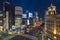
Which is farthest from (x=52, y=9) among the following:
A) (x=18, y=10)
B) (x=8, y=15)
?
(x=8, y=15)

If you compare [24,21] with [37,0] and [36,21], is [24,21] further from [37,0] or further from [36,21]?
[37,0]

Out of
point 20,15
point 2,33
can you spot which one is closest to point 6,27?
point 2,33

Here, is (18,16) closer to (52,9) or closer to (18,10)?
(18,10)

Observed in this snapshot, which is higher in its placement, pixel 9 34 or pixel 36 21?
pixel 36 21

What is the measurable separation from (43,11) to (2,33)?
19.6 inches

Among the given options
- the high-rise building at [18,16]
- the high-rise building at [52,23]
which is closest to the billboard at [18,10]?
the high-rise building at [18,16]

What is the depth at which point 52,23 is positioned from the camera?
1239 millimetres

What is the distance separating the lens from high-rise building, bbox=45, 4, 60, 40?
1.22 m

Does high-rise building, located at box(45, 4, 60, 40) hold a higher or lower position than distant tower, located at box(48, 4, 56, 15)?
lower

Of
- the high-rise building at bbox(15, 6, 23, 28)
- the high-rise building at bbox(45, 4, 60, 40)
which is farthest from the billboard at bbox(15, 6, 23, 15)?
the high-rise building at bbox(45, 4, 60, 40)

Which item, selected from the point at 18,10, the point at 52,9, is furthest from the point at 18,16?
the point at 52,9

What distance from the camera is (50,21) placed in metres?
1.25

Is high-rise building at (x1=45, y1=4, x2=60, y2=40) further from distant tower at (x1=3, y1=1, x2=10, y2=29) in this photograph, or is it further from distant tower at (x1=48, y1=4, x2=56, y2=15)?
distant tower at (x1=3, y1=1, x2=10, y2=29)

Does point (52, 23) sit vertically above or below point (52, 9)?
below
